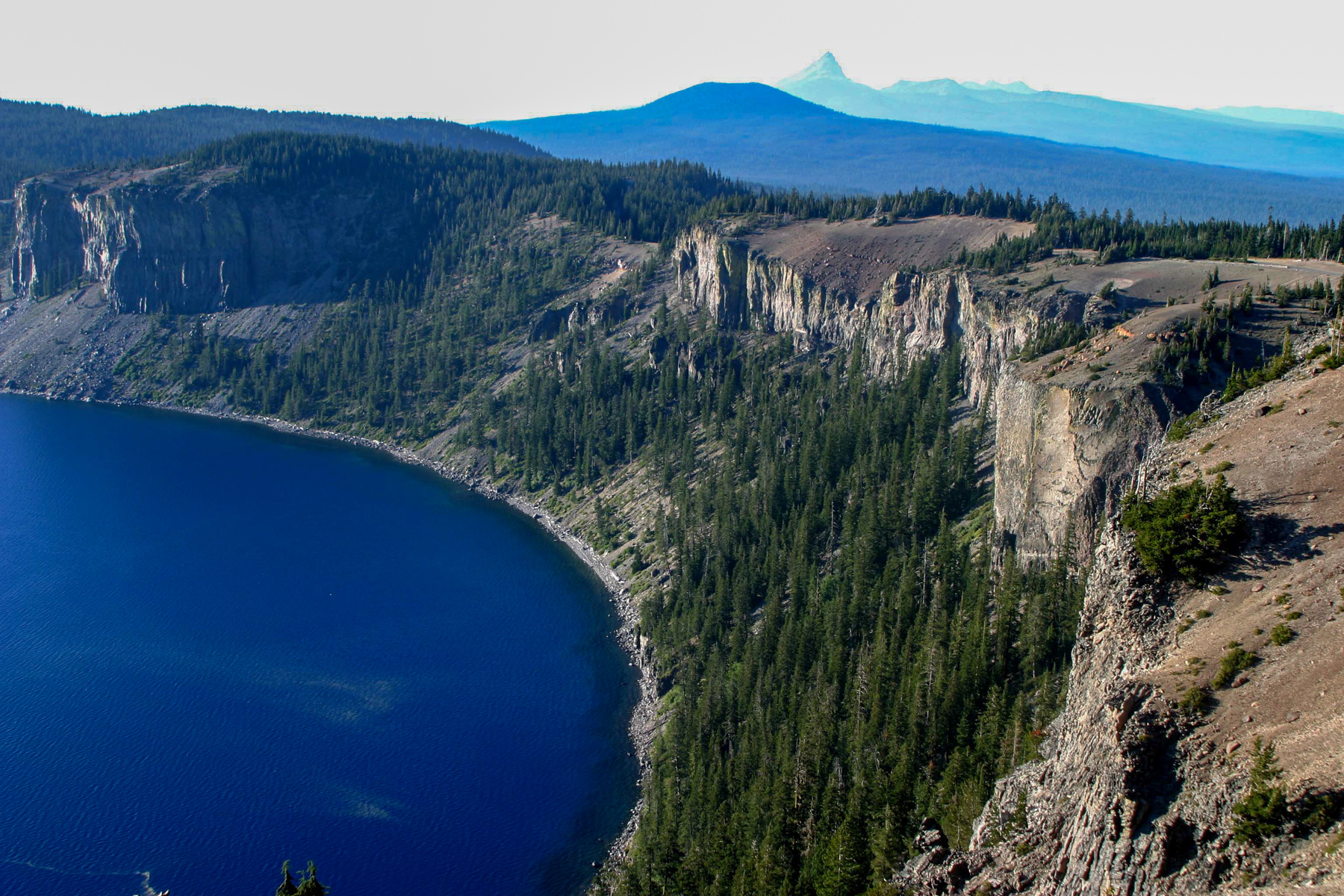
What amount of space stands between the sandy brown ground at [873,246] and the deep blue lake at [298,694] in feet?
193

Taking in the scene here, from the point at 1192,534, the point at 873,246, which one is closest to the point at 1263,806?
the point at 1192,534

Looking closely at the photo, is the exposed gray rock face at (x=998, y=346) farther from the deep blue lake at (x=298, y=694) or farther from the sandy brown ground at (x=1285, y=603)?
the deep blue lake at (x=298, y=694)

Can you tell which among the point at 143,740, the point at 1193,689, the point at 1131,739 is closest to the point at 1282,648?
the point at 1193,689

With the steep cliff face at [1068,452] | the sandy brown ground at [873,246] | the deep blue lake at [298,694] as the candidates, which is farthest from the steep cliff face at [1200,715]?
the sandy brown ground at [873,246]

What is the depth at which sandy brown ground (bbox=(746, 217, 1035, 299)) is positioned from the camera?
149 meters

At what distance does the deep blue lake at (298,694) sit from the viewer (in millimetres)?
73438

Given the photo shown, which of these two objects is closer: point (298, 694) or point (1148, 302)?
point (298, 694)

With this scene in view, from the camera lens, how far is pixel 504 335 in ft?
653

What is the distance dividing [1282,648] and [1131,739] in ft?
18.8

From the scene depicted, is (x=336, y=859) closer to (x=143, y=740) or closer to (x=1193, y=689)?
(x=143, y=740)

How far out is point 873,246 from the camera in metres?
158

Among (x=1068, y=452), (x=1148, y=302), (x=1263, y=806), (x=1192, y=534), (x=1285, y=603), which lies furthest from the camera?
(x=1148, y=302)

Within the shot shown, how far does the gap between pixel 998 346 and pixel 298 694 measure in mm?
79472

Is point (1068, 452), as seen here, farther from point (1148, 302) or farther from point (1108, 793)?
point (1108, 793)
